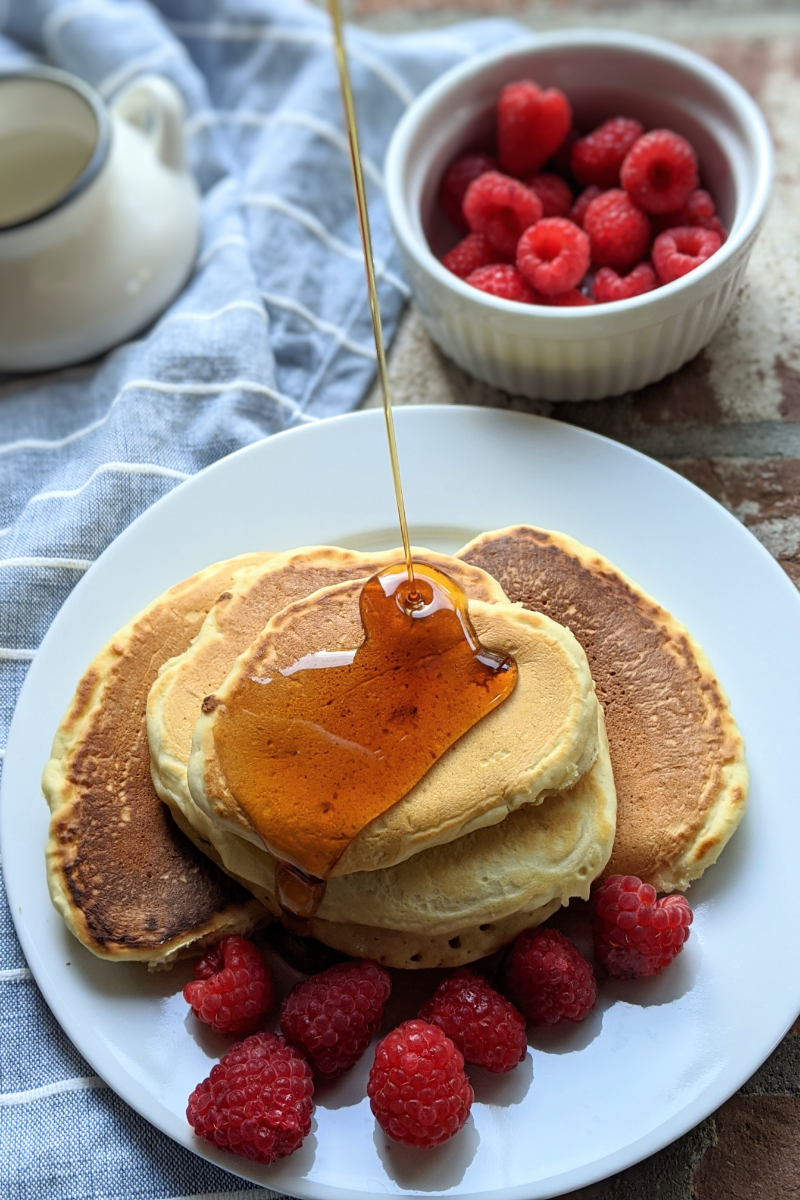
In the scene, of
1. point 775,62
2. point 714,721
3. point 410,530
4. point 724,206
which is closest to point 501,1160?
point 714,721

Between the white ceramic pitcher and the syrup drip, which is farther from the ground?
the white ceramic pitcher

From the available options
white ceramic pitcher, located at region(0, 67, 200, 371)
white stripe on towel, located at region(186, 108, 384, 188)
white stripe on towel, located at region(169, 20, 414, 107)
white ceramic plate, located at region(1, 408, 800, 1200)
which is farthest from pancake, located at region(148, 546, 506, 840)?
white stripe on towel, located at region(169, 20, 414, 107)

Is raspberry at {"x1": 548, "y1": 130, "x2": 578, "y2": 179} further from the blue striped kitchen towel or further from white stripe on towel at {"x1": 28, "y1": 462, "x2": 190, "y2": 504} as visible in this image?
white stripe on towel at {"x1": 28, "y1": 462, "x2": 190, "y2": 504}

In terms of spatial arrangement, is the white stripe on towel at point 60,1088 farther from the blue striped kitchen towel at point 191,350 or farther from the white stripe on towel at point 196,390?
the white stripe on towel at point 196,390

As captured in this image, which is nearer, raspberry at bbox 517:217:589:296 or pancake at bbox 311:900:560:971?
pancake at bbox 311:900:560:971

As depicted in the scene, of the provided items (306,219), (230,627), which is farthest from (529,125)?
(230,627)

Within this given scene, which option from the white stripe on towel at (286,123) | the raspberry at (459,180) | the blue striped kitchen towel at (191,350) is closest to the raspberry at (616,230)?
the raspberry at (459,180)

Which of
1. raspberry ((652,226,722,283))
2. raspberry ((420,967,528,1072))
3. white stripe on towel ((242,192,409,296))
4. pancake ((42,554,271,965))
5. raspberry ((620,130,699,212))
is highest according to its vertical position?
raspberry ((620,130,699,212))
